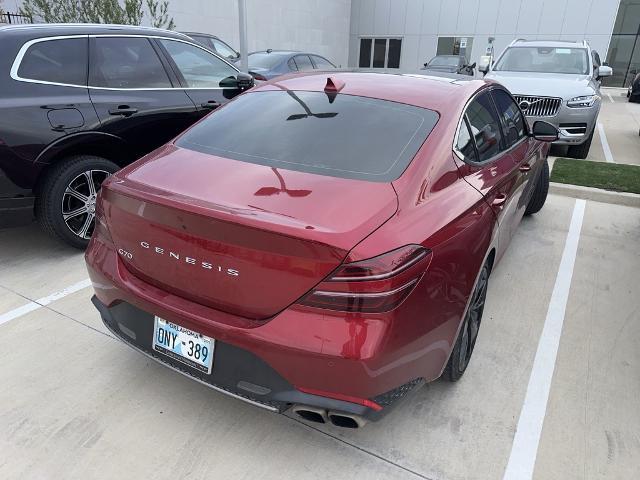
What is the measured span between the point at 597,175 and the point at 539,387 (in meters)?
4.85

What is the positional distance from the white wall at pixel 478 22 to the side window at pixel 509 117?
61.1 ft

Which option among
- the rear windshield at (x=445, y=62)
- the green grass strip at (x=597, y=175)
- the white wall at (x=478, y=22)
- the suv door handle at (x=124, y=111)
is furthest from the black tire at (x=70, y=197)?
the white wall at (x=478, y=22)

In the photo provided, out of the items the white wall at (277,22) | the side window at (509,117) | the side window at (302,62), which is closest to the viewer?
the side window at (509,117)

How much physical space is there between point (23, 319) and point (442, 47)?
26.2 metres

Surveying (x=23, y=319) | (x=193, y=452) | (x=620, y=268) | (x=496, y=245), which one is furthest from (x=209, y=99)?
(x=620, y=268)

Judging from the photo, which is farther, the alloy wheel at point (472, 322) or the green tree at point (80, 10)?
the green tree at point (80, 10)

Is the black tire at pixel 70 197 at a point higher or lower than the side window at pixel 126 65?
lower

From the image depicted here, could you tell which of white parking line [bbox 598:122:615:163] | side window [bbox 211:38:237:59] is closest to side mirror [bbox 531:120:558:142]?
white parking line [bbox 598:122:615:163]

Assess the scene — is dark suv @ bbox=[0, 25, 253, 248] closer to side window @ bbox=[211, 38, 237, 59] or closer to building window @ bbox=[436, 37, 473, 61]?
side window @ bbox=[211, 38, 237, 59]

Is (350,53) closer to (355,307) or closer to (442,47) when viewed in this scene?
(442,47)

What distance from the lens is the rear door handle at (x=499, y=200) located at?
8.79 ft

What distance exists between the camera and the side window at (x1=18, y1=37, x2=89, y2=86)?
3645 mm

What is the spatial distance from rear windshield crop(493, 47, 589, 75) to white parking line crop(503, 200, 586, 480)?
5677 millimetres

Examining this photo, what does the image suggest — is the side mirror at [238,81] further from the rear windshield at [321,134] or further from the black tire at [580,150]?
the black tire at [580,150]
